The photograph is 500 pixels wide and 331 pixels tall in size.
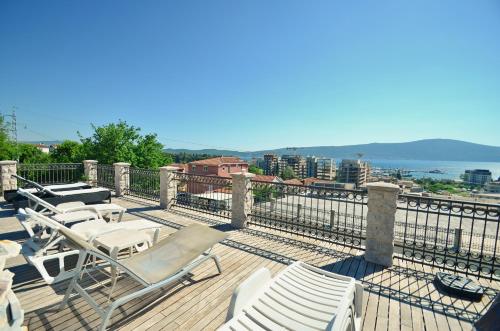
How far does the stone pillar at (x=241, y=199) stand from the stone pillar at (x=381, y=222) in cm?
292

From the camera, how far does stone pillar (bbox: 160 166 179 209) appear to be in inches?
310

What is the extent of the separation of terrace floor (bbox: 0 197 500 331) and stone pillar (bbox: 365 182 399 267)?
215mm

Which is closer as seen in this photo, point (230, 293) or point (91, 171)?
point (230, 293)

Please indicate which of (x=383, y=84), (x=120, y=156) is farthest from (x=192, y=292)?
(x=383, y=84)

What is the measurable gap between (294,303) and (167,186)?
6.70 metres

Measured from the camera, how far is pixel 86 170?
36.2 ft

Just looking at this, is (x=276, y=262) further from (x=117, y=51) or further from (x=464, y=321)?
(x=117, y=51)

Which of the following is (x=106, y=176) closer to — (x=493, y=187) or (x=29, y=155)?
(x=29, y=155)

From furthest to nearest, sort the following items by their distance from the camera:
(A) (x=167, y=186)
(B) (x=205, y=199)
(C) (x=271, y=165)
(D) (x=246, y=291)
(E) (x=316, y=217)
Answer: (C) (x=271, y=165)
(A) (x=167, y=186)
(B) (x=205, y=199)
(E) (x=316, y=217)
(D) (x=246, y=291)

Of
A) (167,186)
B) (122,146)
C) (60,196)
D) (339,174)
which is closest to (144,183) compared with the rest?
(167,186)

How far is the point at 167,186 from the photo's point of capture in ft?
25.8

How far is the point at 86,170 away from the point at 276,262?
10.8 meters

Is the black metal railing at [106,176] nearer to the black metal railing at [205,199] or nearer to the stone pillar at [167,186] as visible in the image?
the stone pillar at [167,186]

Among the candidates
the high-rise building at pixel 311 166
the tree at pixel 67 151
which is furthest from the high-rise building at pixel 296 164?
the tree at pixel 67 151
